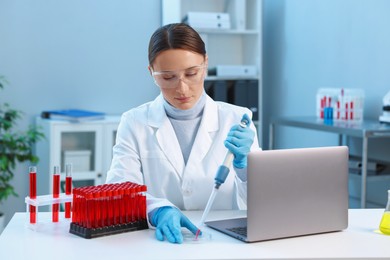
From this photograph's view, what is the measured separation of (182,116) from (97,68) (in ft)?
7.25

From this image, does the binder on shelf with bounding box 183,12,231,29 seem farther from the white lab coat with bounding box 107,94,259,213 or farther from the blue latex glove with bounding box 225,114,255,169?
the blue latex glove with bounding box 225,114,255,169

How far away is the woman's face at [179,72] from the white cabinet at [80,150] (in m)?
1.88

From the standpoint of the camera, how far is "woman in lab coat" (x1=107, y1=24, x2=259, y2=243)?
6.45 ft

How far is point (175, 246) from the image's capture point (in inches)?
58.3

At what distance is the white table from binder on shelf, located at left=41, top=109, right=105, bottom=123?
2.13 metres

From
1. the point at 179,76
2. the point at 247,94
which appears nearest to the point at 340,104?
the point at 247,94

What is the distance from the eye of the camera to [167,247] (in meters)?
1.47

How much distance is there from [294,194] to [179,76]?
0.60m

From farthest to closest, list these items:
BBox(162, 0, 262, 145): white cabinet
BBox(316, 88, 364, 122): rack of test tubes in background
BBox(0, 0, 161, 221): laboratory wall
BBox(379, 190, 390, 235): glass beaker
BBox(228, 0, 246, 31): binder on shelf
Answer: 1. BBox(228, 0, 246, 31): binder on shelf
2. BBox(162, 0, 262, 145): white cabinet
3. BBox(0, 0, 161, 221): laboratory wall
4. BBox(316, 88, 364, 122): rack of test tubes in background
5. BBox(379, 190, 390, 235): glass beaker

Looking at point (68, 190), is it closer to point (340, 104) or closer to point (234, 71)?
point (340, 104)

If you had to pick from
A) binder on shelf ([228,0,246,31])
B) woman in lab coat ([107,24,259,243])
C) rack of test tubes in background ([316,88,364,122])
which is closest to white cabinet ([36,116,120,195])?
binder on shelf ([228,0,246,31])

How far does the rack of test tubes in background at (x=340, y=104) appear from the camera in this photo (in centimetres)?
350

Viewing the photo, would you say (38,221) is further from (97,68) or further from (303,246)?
(97,68)

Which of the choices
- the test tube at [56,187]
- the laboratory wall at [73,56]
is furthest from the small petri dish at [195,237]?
the laboratory wall at [73,56]
